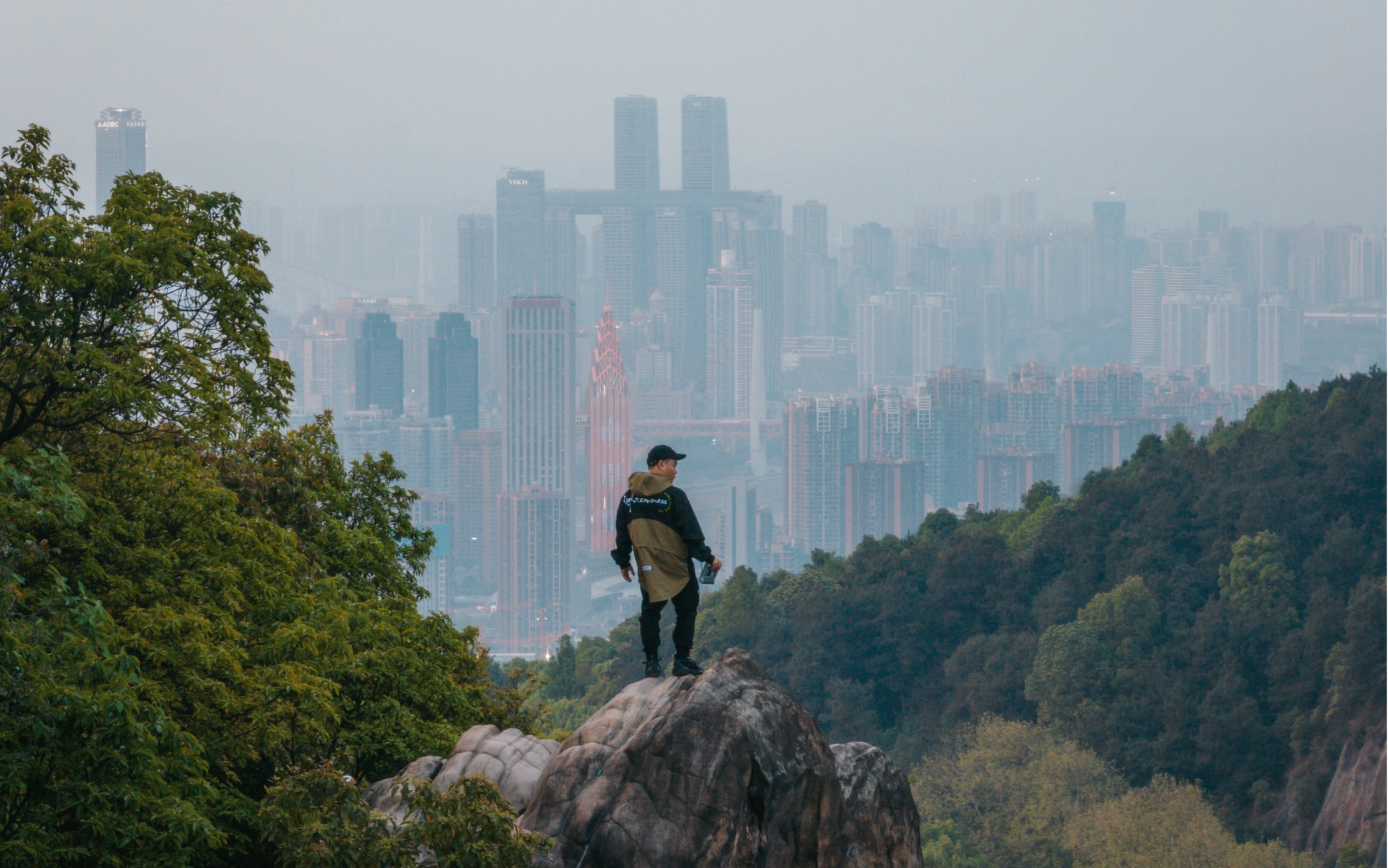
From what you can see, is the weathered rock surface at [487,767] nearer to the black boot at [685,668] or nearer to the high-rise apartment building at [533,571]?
the black boot at [685,668]

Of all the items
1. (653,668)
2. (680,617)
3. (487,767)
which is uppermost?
(680,617)

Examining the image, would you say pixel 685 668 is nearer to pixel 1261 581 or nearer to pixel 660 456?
pixel 660 456

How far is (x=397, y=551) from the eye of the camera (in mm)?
17250

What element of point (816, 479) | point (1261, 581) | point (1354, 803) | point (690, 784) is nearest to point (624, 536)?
point (690, 784)

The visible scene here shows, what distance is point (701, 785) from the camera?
9242mm

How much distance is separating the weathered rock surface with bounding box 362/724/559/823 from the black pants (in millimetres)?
1085

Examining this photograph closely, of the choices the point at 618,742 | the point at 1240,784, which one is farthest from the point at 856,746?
the point at 1240,784

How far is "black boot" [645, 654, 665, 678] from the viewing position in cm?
1010

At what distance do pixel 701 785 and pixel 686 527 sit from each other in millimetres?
1579

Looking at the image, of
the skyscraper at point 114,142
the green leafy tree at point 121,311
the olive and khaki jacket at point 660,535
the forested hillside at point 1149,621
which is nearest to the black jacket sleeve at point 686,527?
the olive and khaki jacket at point 660,535

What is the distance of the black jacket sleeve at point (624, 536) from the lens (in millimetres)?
9773

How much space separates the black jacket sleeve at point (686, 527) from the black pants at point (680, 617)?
24 centimetres

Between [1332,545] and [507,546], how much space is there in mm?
147099

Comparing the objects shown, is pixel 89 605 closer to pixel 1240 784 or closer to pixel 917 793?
pixel 917 793
